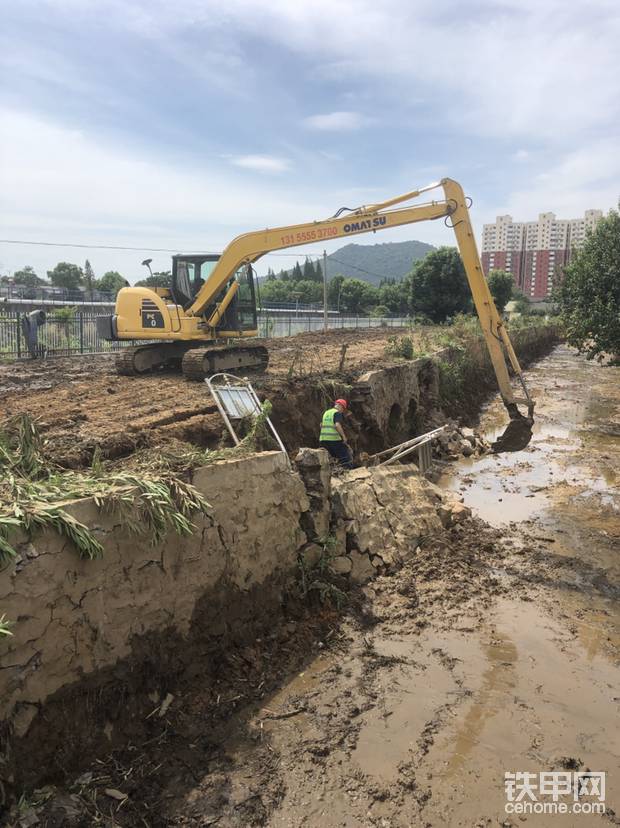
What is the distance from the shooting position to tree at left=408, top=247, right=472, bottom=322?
4681cm

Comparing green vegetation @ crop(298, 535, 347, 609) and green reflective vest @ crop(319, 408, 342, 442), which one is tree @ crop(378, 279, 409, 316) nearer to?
green reflective vest @ crop(319, 408, 342, 442)

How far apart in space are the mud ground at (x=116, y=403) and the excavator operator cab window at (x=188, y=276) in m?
1.72

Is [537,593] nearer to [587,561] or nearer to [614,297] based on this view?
[587,561]

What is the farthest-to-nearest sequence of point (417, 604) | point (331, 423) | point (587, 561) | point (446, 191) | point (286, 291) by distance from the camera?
point (286, 291) → point (446, 191) → point (331, 423) → point (587, 561) → point (417, 604)

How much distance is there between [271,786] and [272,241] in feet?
31.9

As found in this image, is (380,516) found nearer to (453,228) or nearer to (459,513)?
(459,513)

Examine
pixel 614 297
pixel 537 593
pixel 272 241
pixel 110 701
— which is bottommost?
pixel 537 593

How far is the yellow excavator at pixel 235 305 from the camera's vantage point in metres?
11.0

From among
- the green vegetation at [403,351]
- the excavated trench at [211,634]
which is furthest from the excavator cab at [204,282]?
the green vegetation at [403,351]

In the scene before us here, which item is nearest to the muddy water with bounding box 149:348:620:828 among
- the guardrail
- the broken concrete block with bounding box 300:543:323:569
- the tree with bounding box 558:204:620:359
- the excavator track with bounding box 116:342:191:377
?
the broken concrete block with bounding box 300:543:323:569

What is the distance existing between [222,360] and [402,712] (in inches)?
325

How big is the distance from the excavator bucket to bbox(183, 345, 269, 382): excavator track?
5.47m

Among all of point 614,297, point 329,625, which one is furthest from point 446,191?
point 329,625

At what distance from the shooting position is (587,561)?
7.83 metres
